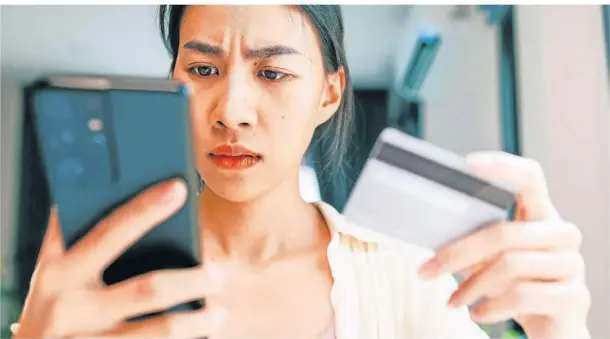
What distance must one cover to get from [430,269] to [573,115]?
22cm

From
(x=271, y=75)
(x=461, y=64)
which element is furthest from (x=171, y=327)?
(x=461, y=64)

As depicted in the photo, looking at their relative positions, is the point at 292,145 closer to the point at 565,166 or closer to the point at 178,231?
the point at 178,231

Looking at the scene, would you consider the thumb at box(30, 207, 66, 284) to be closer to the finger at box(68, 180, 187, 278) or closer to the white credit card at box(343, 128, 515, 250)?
the finger at box(68, 180, 187, 278)

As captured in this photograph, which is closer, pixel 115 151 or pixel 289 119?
pixel 115 151

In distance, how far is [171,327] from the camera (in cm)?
48

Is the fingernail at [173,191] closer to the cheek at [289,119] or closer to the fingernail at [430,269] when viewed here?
the cheek at [289,119]

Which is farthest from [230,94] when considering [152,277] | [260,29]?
[152,277]

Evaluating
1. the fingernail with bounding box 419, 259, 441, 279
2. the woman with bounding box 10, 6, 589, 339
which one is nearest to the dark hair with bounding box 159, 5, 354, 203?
the woman with bounding box 10, 6, 589, 339

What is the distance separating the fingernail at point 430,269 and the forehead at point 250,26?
23cm

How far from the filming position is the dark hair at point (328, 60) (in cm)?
58

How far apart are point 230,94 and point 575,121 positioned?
0.35 metres

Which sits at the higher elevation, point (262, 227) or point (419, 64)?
point (419, 64)

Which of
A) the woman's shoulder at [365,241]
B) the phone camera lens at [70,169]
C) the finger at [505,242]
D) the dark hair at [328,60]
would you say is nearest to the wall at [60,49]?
the dark hair at [328,60]

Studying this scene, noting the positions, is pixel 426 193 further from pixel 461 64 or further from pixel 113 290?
pixel 113 290
